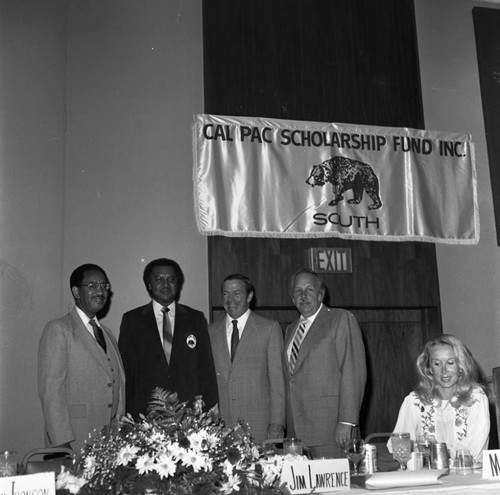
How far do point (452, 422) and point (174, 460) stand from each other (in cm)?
186

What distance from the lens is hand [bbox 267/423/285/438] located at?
426 centimetres

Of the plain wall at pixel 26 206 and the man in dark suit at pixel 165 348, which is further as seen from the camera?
the plain wall at pixel 26 206

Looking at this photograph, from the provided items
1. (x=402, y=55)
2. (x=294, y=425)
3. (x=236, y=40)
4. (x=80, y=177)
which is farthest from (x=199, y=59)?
(x=294, y=425)

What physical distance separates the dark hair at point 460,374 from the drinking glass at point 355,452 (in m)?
0.76

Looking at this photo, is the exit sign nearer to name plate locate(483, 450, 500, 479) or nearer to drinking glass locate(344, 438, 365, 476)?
drinking glass locate(344, 438, 365, 476)

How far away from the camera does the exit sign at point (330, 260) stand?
5598 mm

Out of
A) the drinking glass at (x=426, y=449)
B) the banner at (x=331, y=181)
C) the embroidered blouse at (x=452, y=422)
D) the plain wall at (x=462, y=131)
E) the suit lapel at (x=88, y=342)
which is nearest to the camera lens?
the drinking glass at (x=426, y=449)

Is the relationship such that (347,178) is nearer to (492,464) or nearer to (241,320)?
(241,320)

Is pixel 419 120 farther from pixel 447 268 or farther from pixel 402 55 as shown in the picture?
pixel 447 268

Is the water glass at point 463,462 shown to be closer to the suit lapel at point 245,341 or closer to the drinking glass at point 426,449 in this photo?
the drinking glass at point 426,449

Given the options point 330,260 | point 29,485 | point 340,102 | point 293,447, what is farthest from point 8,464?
point 340,102

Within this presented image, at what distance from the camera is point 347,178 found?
5707mm

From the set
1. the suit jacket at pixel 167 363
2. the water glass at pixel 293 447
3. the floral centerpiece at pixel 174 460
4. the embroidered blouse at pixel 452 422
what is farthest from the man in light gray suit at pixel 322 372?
the floral centerpiece at pixel 174 460

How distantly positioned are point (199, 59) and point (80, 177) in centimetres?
133
